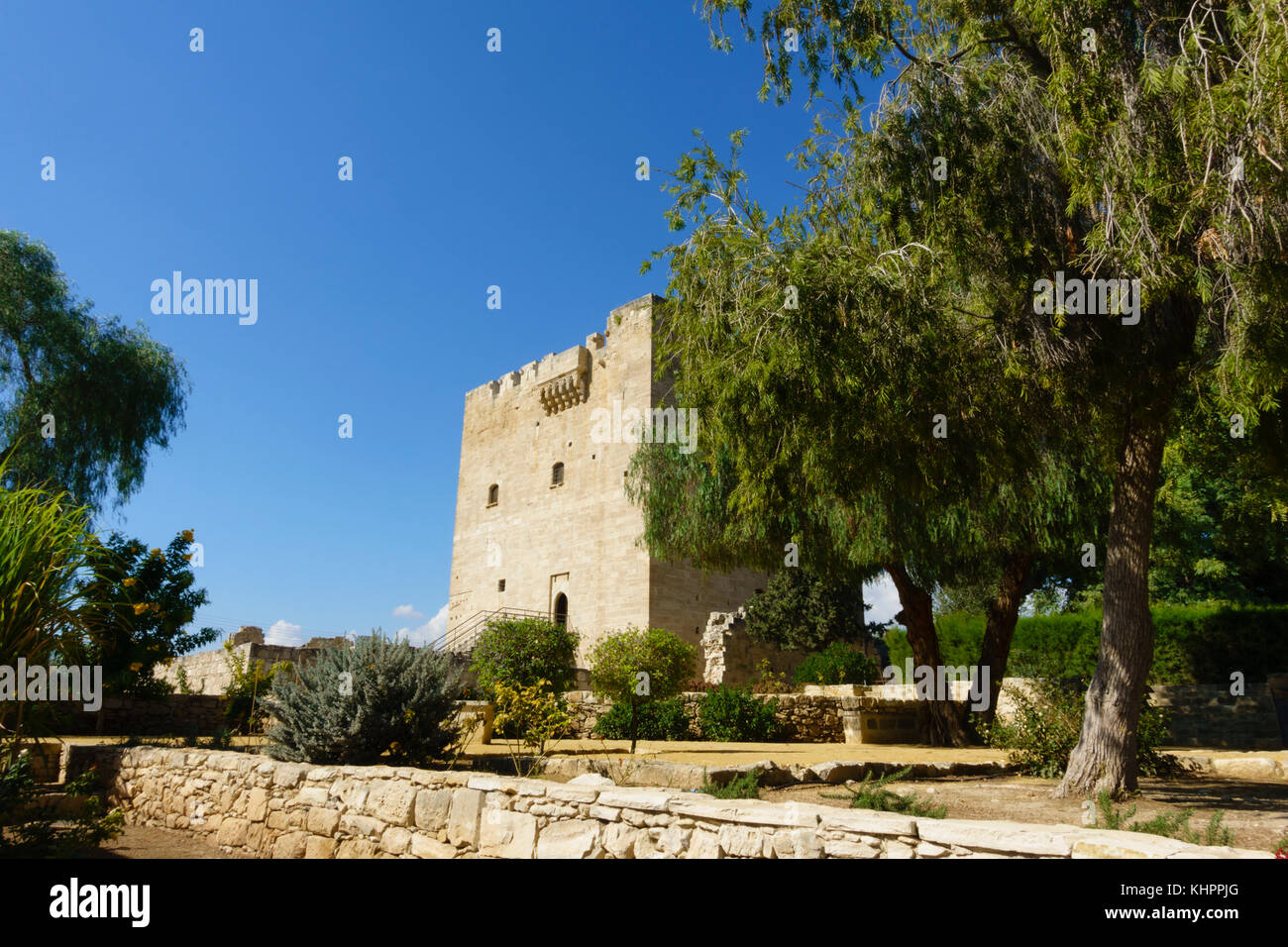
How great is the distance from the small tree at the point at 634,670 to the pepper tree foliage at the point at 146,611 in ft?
18.3

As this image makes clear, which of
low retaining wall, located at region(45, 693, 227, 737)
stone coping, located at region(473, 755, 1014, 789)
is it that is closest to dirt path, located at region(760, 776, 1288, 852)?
stone coping, located at region(473, 755, 1014, 789)

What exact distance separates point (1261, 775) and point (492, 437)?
69.8 feet

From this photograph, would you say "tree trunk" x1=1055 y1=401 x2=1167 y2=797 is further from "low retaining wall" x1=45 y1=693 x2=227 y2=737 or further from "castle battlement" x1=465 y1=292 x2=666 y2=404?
"castle battlement" x1=465 y1=292 x2=666 y2=404

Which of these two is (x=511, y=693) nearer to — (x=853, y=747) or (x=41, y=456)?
(x=853, y=747)

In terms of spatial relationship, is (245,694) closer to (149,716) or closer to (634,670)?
(149,716)

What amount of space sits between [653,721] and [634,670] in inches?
45.5

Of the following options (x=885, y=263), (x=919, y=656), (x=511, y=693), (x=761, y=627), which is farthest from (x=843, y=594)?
(x=885, y=263)

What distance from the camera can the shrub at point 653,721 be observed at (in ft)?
37.5

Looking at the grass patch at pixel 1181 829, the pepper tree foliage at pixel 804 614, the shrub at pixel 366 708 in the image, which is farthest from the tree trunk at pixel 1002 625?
the shrub at pixel 366 708

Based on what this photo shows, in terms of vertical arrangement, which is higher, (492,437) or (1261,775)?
(492,437)

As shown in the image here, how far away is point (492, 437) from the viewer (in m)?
25.5

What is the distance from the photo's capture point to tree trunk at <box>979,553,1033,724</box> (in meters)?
11.2

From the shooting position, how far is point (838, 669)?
51.9 ft
